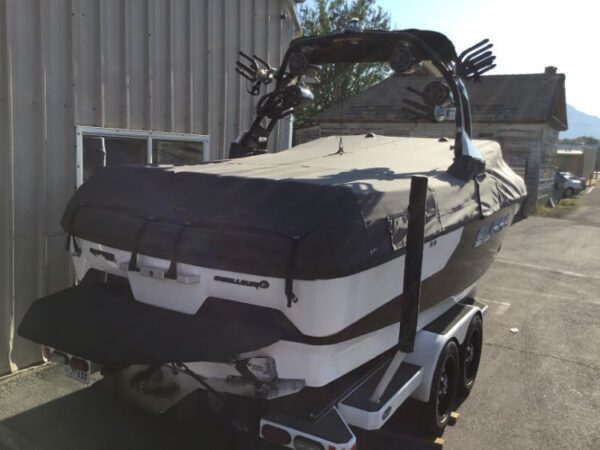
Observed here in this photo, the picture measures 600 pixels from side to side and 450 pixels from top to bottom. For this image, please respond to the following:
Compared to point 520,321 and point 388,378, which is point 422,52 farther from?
point 520,321

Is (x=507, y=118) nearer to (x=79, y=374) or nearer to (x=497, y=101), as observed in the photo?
(x=497, y=101)

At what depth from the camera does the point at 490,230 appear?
4477 millimetres

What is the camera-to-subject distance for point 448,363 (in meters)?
4.01

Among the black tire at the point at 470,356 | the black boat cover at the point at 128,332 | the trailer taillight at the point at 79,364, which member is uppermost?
the black boat cover at the point at 128,332

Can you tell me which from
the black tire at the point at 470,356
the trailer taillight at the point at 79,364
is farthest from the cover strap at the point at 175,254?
the black tire at the point at 470,356

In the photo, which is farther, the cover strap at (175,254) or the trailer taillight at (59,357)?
the trailer taillight at (59,357)

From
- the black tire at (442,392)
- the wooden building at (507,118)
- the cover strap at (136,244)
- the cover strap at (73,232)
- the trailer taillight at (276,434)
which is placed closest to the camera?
the trailer taillight at (276,434)

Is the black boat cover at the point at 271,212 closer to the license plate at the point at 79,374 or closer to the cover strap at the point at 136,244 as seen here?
the cover strap at the point at 136,244

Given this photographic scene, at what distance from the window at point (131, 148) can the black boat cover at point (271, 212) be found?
1516 millimetres

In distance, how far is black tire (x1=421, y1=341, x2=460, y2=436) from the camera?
363cm

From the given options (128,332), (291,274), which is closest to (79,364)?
(128,332)

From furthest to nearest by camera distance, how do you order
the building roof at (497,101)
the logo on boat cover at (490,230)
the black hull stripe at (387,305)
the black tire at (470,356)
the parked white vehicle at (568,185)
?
the parked white vehicle at (568,185) < the building roof at (497,101) < the black tire at (470,356) < the logo on boat cover at (490,230) < the black hull stripe at (387,305)

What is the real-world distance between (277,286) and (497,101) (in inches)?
832

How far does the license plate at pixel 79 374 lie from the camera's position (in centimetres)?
330
